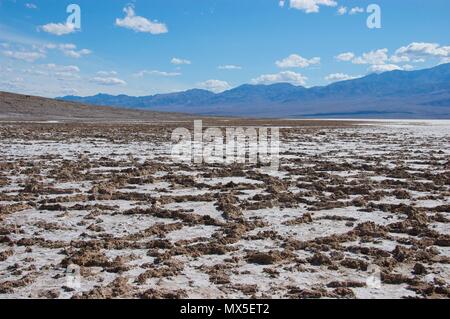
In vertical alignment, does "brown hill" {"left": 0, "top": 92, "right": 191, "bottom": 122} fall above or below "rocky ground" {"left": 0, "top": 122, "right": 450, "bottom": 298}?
above

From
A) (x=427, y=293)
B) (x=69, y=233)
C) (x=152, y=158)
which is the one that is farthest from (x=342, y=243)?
(x=152, y=158)

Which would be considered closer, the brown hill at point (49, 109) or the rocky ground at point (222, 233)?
the rocky ground at point (222, 233)

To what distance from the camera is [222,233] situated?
28.5 feet

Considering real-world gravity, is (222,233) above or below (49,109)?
below

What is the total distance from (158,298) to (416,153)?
1985 cm

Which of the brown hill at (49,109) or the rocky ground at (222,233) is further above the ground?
the brown hill at (49,109)

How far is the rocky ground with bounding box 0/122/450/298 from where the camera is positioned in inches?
247

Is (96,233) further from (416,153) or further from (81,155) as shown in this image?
(416,153)

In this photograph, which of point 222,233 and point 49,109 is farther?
point 49,109

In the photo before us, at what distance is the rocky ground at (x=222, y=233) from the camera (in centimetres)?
628

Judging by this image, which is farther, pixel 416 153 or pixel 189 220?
pixel 416 153

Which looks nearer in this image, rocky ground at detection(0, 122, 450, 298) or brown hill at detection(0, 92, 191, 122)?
rocky ground at detection(0, 122, 450, 298)
